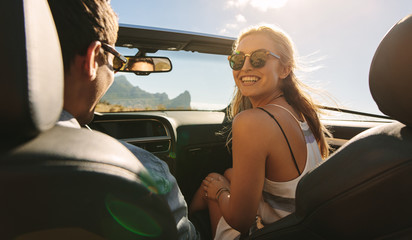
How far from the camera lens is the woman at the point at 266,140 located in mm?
1741

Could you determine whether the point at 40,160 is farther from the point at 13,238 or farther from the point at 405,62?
the point at 405,62

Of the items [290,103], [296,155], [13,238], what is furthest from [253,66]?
[13,238]

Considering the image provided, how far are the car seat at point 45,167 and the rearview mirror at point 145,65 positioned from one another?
2229mm

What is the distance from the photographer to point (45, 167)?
2.21 ft

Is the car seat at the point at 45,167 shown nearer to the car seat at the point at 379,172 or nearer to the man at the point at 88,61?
the man at the point at 88,61

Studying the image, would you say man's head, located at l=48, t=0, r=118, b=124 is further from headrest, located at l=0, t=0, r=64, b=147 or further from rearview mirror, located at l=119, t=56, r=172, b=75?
rearview mirror, located at l=119, t=56, r=172, b=75

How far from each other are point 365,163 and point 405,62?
15.2 inches

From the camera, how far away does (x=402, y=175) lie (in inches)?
37.6

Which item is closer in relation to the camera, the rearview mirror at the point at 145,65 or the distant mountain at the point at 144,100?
the rearview mirror at the point at 145,65

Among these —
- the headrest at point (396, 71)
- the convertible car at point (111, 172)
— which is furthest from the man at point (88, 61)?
the headrest at point (396, 71)

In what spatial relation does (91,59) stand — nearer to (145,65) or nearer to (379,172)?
(379,172)

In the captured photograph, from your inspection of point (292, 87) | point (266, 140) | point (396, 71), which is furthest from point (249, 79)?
point (396, 71)

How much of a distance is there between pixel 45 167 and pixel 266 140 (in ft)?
4.24

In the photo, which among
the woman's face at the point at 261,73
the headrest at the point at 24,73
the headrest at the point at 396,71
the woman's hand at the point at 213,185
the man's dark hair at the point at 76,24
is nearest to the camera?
the headrest at the point at 24,73
